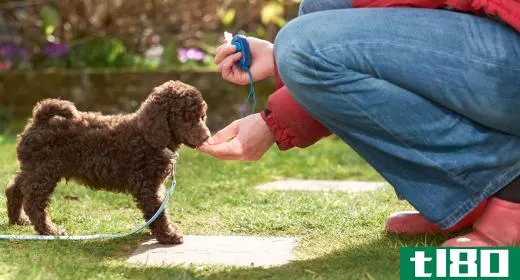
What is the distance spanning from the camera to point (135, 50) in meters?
8.96

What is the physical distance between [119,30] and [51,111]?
17.0ft

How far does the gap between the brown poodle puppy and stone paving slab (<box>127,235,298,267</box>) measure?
0.09 meters

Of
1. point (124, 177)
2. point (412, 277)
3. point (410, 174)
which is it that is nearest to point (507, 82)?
point (410, 174)

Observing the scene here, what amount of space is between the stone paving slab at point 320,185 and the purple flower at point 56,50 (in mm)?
4057

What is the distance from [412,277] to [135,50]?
6772mm

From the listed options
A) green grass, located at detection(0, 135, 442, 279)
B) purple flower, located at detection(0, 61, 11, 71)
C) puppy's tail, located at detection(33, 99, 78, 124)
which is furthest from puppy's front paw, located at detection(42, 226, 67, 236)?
purple flower, located at detection(0, 61, 11, 71)

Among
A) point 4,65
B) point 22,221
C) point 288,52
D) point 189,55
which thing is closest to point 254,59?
point 288,52

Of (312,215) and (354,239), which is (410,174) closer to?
(354,239)

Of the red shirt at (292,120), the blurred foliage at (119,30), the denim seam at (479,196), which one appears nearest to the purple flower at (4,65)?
the blurred foliage at (119,30)

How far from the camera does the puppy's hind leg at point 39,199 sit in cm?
340

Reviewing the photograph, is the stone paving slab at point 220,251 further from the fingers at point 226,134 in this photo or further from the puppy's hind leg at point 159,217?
the fingers at point 226,134

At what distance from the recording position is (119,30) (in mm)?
8523

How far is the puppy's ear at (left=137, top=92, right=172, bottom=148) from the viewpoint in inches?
131

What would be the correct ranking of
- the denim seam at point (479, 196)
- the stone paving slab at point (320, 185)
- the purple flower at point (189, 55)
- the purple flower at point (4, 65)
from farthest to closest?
the purple flower at point (189, 55) < the purple flower at point (4, 65) < the stone paving slab at point (320, 185) < the denim seam at point (479, 196)
